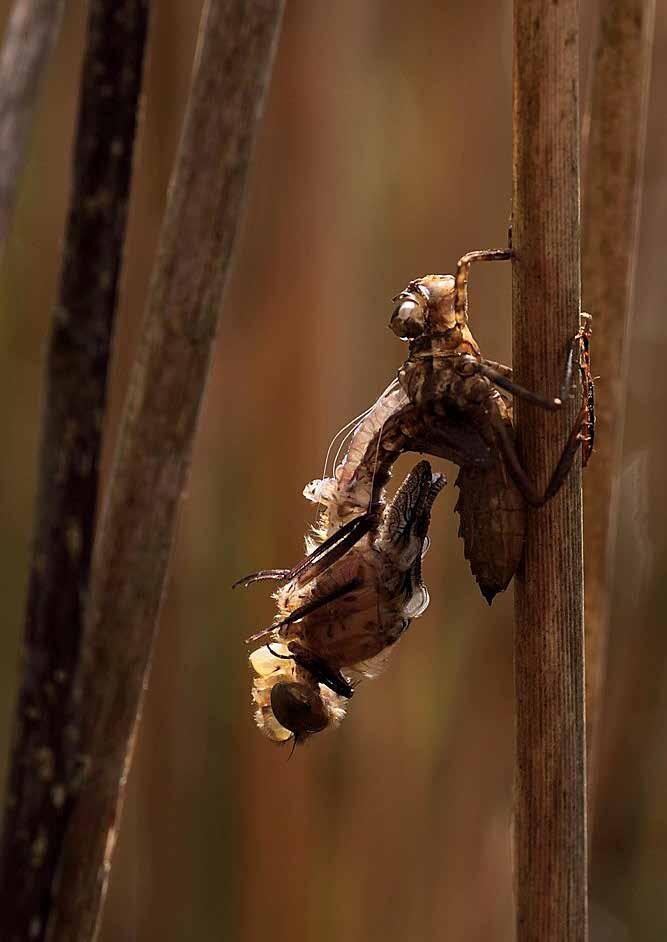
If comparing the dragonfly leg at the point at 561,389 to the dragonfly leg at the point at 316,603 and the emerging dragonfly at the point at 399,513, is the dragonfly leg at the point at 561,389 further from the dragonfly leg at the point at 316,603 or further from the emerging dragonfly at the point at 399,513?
the dragonfly leg at the point at 316,603

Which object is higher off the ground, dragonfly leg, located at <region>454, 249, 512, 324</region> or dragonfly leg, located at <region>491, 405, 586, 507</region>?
dragonfly leg, located at <region>454, 249, 512, 324</region>

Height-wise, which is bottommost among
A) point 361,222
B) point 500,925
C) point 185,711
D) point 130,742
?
point 500,925

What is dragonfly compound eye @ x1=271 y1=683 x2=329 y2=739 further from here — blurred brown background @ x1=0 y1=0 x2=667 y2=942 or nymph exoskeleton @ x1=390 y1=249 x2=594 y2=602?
blurred brown background @ x1=0 y1=0 x2=667 y2=942

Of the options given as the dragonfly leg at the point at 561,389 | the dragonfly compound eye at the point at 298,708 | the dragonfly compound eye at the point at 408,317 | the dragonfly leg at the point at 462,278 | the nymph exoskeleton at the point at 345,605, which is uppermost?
the dragonfly leg at the point at 462,278

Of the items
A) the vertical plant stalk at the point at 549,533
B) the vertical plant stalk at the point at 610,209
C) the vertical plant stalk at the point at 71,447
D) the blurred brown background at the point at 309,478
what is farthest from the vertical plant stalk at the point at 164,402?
the blurred brown background at the point at 309,478

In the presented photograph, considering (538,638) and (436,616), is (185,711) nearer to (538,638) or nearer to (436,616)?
(436,616)

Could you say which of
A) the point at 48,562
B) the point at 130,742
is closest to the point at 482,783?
the point at 130,742

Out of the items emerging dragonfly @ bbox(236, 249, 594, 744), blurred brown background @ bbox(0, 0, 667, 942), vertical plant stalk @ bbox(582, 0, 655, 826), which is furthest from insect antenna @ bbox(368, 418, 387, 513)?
blurred brown background @ bbox(0, 0, 667, 942)
